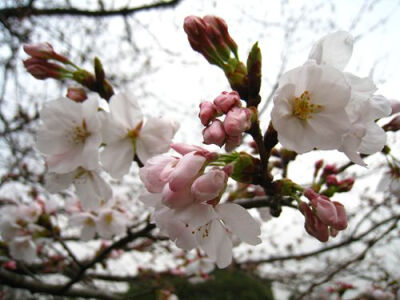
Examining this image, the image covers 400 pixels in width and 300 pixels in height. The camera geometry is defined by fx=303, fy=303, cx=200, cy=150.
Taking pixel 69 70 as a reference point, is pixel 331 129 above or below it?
below

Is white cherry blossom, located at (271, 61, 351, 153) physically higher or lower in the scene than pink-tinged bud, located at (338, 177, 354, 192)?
higher

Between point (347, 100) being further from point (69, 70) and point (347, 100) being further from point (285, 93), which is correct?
point (69, 70)

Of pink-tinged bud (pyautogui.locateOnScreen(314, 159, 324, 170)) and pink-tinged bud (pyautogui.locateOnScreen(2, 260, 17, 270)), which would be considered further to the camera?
pink-tinged bud (pyautogui.locateOnScreen(2, 260, 17, 270))

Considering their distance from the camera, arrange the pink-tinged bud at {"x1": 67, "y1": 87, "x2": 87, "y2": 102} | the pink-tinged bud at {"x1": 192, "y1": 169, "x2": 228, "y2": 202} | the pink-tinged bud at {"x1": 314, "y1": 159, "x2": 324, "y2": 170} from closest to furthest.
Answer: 1. the pink-tinged bud at {"x1": 192, "y1": 169, "x2": 228, "y2": 202}
2. the pink-tinged bud at {"x1": 67, "y1": 87, "x2": 87, "y2": 102}
3. the pink-tinged bud at {"x1": 314, "y1": 159, "x2": 324, "y2": 170}

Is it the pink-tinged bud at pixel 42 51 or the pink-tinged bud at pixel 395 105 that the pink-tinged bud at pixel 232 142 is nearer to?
the pink-tinged bud at pixel 395 105

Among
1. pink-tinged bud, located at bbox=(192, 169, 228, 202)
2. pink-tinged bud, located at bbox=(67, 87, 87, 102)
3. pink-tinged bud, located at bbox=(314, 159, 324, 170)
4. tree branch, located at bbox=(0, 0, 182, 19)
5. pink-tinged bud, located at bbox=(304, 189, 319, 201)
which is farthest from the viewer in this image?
tree branch, located at bbox=(0, 0, 182, 19)

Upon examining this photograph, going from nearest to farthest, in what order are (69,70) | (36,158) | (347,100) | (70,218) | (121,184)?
(347,100) < (69,70) < (70,218) < (36,158) < (121,184)

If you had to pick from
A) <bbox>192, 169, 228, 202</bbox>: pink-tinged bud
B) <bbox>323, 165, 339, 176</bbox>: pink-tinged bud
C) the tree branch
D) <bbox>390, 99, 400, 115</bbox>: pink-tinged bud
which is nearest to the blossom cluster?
<bbox>192, 169, 228, 202</bbox>: pink-tinged bud

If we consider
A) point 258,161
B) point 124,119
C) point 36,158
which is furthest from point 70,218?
point 36,158

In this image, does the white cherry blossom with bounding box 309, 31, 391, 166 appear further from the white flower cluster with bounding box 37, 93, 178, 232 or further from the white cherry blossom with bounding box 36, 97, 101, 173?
the white cherry blossom with bounding box 36, 97, 101, 173
